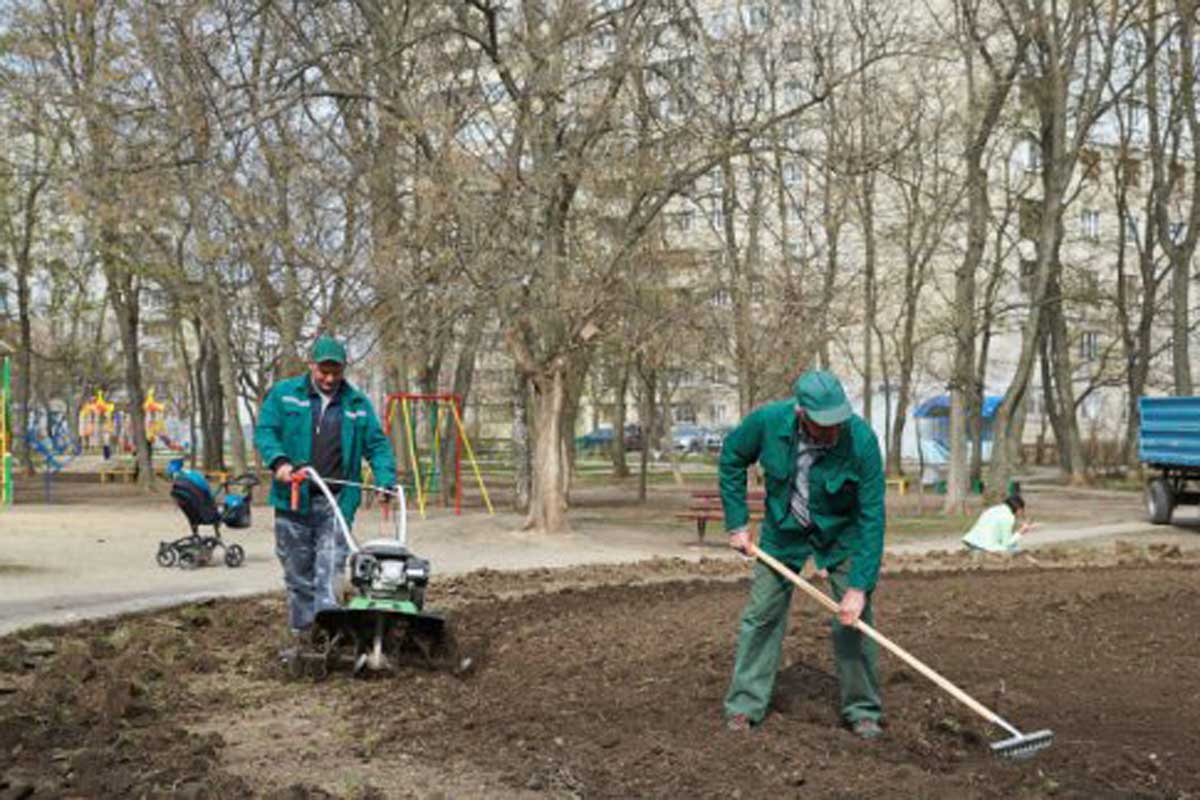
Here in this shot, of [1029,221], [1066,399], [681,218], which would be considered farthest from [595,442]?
[681,218]

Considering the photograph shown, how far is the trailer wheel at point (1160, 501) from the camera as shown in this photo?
2353 centimetres

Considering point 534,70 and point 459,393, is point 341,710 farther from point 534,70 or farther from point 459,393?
point 459,393

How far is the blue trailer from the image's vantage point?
2219cm

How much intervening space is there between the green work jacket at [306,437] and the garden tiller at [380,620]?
204 mm

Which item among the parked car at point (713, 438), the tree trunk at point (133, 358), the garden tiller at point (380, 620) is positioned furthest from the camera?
the parked car at point (713, 438)

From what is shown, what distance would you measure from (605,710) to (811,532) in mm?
1323

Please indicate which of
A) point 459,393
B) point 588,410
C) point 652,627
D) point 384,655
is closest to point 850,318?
point 459,393

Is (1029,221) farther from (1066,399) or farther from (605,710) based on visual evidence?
(605,710)

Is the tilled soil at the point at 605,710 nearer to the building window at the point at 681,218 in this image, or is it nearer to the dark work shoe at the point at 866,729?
the dark work shoe at the point at 866,729

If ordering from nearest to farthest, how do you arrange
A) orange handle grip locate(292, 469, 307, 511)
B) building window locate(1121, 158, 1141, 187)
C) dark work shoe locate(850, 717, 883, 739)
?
dark work shoe locate(850, 717, 883, 739) → orange handle grip locate(292, 469, 307, 511) → building window locate(1121, 158, 1141, 187)

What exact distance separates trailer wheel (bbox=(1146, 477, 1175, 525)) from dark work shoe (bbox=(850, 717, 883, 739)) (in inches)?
756

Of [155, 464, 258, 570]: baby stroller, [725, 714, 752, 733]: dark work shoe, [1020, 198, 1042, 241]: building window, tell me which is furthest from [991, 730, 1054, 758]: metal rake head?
[1020, 198, 1042, 241]: building window

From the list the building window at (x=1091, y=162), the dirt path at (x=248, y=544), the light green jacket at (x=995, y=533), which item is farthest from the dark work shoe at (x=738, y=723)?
the building window at (x=1091, y=162)

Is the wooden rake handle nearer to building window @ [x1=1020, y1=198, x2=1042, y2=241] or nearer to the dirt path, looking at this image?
the dirt path
